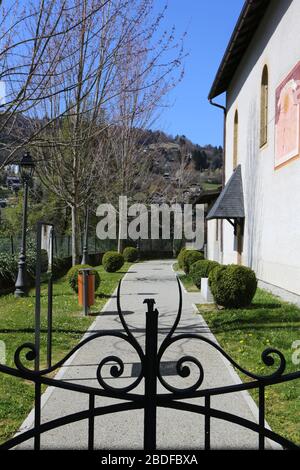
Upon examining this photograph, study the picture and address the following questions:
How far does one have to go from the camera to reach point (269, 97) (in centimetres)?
1379

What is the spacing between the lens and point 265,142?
14234 mm

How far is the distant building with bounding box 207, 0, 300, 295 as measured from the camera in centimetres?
1117

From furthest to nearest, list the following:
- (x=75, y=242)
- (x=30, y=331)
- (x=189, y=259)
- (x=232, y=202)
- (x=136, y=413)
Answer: (x=189, y=259) < (x=232, y=202) < (x=75, y=242) < (x=30, y=331) < (x=136, y=413)

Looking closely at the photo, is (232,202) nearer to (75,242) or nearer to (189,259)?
(189,259)

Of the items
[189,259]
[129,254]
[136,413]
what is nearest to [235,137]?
[189,259]

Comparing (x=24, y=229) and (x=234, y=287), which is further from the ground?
(x=24, y=229)

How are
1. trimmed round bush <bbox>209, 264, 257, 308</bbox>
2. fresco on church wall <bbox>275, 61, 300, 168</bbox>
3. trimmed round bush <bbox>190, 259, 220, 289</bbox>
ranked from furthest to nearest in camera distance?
trimmed round bush <bbox>190, 259, 220, 289</bbox> → fresco on church wall <bbox>275, 61, 300, 168</bbox> → trimmed round bush <bbox>209, 264, 257, 308</bbox>

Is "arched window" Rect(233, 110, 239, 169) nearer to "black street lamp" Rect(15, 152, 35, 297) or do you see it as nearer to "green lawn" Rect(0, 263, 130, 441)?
"green lawn" Rect(0, 263, 130, 441)

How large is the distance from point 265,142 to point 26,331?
9.30 meters

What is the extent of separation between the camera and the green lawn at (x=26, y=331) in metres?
4.51

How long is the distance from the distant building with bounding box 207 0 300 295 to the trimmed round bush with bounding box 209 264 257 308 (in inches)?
47.3

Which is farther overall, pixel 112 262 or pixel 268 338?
pixel 112 262

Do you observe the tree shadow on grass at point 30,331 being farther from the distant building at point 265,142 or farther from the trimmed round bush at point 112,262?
the trimmed round bush at point 112,262

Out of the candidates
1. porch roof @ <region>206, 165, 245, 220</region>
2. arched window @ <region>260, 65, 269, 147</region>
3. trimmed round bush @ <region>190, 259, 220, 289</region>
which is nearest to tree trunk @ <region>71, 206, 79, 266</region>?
trimmed round bush @ <region>190, 259, 220, 289</region>
